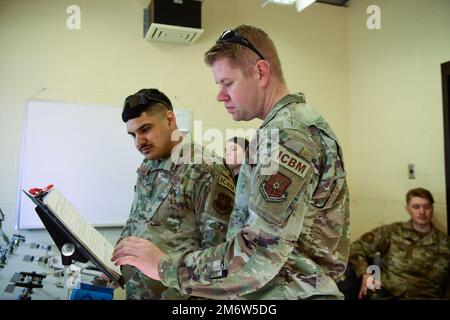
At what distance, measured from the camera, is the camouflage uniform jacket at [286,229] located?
2.17 feet

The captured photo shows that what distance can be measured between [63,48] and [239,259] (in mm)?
871

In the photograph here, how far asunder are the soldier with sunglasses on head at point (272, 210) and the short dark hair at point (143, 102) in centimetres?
29

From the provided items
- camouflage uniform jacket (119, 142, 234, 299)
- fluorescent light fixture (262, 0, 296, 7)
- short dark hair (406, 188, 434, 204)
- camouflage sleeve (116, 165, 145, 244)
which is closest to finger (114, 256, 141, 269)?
camouflage uniform jacket (119, 142, 234, 299)

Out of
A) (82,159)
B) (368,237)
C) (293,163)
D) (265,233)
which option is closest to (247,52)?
(293,163)

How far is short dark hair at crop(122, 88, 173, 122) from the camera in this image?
111 centimetres

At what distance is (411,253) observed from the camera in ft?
4.46

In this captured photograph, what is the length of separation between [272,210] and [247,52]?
39 centimetres

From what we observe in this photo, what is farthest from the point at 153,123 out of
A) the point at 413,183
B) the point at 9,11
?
the point at 413,183

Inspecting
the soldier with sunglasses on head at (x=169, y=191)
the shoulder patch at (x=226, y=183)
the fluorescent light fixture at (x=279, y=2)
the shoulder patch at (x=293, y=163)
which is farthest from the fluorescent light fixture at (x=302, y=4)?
the shoulder patch at (x=293, y=163)

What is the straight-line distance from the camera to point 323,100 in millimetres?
1221

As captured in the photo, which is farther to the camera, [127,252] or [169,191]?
[169,191]

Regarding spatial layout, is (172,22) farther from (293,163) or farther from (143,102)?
(293,163)

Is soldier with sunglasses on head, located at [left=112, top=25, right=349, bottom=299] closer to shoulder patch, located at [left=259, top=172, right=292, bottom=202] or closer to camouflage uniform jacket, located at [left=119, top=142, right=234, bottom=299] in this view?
shoulder patch, located at [left=259, top=172, right=292, bottom=202]

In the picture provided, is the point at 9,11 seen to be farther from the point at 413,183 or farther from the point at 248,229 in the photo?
the point at 413,183
